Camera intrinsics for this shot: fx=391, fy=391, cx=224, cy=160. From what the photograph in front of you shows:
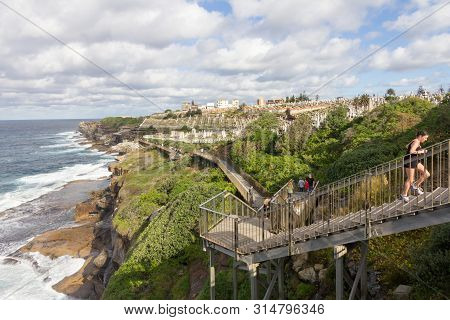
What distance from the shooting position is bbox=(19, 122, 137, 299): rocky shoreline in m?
21.9

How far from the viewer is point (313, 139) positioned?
2656cm

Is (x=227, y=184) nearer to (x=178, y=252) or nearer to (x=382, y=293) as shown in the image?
(x=178, y=252)

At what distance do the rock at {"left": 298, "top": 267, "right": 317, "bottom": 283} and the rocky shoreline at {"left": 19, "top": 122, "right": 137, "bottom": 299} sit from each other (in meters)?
13.8

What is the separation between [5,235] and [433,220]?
1320 inches

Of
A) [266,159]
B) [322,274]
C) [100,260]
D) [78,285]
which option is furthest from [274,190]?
[78,285]

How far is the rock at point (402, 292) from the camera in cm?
774

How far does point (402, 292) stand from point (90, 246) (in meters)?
24.4

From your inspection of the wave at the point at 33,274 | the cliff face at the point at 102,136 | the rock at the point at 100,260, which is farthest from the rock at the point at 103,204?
the cliff face at the point at 102,136

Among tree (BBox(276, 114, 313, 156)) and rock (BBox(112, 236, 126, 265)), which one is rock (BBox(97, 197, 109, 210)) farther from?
tree (BBox(276, 114, 313, 156))

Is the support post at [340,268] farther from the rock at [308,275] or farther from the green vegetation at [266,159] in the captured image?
the green vegetation at [266,159]

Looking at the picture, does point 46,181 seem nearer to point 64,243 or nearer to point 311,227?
point 64,243

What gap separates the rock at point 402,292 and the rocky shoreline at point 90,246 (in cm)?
1672
